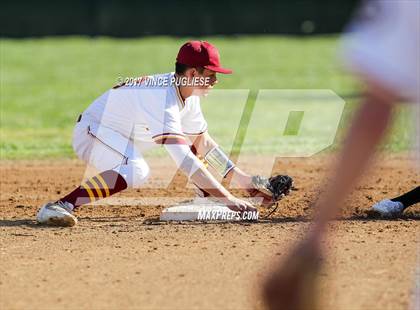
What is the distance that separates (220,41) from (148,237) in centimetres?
2358

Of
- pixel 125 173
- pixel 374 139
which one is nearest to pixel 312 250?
pixel 374 139

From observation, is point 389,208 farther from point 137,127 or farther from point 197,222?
point 137,127

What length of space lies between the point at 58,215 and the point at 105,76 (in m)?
15.6

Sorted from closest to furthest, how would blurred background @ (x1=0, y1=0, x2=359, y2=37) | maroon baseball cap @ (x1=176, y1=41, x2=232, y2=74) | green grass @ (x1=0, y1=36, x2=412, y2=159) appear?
1. maroon baseball cap @ (x1=176, y1=41, x2=232, y2=74)
2. green grass @ (x1=0, y1=36, x2=412, y2=159)
3. blurred background @ (x1=0, y1=0, x2=359, y2=37)

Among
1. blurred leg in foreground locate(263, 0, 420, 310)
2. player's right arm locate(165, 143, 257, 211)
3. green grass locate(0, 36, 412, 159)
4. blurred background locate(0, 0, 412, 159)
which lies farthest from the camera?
blurred background locate(0, 0, 412, 159)

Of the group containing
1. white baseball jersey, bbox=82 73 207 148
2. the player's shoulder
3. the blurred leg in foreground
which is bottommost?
white baseball jersey, bbox=82 73 207 148

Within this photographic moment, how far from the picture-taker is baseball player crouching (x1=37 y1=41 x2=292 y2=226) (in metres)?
6.40

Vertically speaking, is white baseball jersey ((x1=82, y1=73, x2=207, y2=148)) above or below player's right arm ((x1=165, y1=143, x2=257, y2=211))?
above

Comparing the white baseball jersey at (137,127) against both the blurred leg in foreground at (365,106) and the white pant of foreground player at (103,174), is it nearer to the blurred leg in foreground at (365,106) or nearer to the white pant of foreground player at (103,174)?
the white pant of foreground player at (103,174)

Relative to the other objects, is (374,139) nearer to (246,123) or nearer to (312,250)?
(312,250)

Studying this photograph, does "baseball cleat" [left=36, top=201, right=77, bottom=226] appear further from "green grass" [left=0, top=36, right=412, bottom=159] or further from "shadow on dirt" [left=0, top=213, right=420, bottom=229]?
"green grass" [left=0, top=36, right=412, bottom=159]

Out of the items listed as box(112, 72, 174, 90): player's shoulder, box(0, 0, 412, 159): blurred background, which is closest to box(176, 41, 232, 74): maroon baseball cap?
box(112, 72, 174, 90): player's shoulder

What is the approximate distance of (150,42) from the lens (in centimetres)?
2950

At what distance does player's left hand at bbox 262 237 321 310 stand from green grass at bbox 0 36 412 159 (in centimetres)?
582
